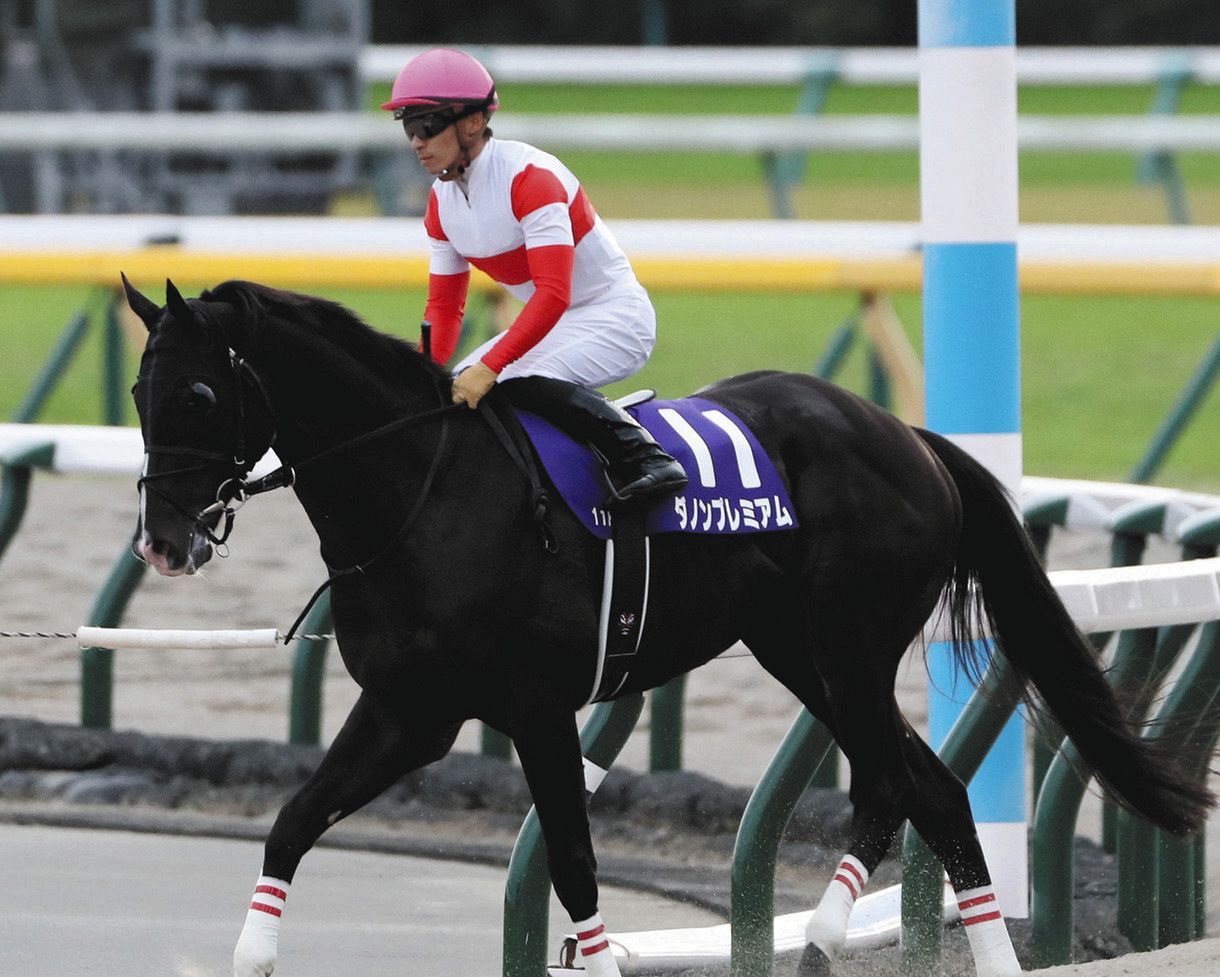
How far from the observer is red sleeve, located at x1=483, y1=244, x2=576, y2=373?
4.35 metres

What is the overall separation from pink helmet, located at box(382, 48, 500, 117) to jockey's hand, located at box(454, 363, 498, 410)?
449 millimetres

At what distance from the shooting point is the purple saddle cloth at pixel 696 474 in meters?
4.39

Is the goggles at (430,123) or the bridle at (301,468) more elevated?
the goggles at (430,123)

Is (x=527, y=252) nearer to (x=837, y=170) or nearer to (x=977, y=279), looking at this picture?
(x=977, y=279)

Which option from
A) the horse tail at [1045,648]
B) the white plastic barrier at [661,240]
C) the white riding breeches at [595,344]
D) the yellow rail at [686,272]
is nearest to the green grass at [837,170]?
the white plastic barrier at [661,240]

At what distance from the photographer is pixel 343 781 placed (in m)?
4.26

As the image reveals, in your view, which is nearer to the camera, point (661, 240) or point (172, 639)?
point (172, 639)

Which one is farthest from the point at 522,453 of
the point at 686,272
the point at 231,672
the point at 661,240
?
the point at 661,240

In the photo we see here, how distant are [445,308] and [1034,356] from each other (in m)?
10.7

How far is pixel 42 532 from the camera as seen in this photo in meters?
9.58

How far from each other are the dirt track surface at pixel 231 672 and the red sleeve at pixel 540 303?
196 cm

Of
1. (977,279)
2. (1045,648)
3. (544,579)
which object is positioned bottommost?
(1045,648)

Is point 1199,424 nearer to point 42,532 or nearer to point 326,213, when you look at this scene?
point 42,532

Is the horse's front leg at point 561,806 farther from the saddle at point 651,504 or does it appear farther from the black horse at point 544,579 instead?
the saddle at point 651,504
